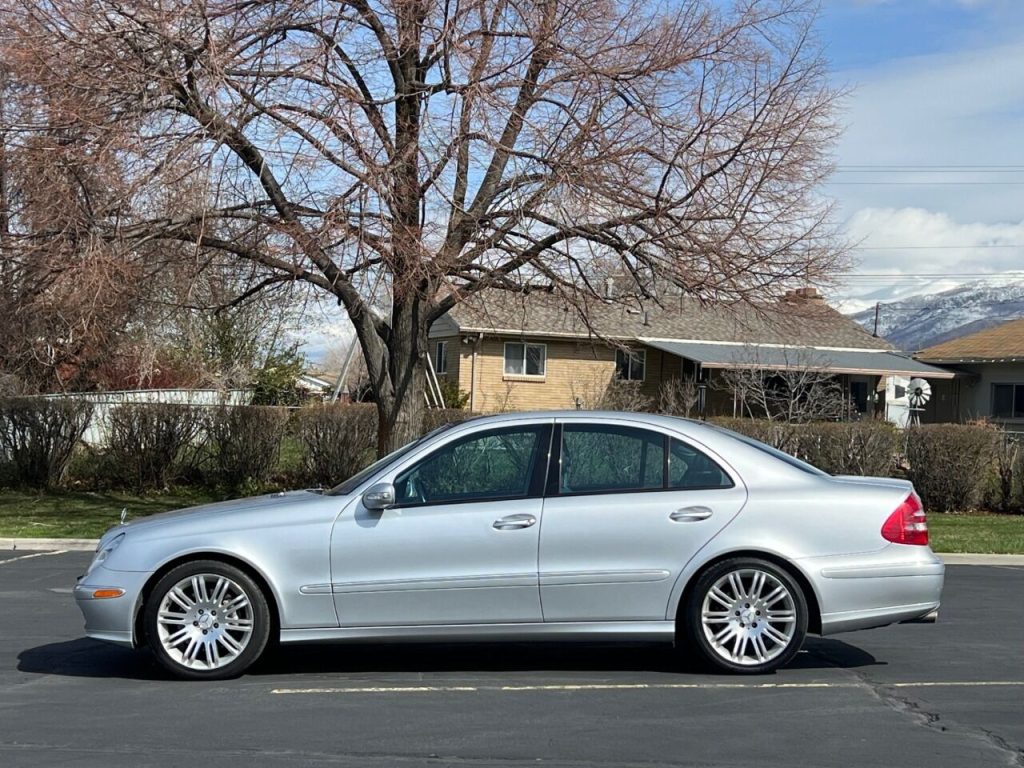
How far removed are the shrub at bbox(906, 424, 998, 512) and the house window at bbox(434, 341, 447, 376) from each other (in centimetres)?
1855

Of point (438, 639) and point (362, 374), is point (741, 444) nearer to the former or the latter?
point (438, 639)

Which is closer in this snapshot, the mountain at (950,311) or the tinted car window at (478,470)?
the tinted car window at (478,470)

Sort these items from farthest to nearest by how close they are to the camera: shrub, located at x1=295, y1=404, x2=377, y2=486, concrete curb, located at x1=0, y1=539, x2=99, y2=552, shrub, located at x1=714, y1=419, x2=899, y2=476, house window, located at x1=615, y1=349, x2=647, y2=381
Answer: house window, located at x1=615, y1=349, x2=647, y2=381, shrub, located at x1=295, y1=404, x2=377, y2=486, shrub, located at x1=714, y1=419, x2=899, y2=476, concrete curb, located at x1=0, y1=539, x2=99, y2=552

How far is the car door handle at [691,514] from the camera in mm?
7109

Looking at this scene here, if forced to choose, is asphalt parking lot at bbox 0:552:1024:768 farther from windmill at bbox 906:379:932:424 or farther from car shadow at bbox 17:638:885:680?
windmill at bbox 906:379:932:424

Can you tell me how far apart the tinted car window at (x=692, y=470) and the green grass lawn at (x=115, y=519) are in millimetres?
8330

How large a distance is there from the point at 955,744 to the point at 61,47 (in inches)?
465

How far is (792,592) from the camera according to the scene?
7.10 metres

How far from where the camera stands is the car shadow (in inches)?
293

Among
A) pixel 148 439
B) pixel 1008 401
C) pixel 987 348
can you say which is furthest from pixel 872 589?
pixel 987 348

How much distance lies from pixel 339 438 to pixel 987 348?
24.5m

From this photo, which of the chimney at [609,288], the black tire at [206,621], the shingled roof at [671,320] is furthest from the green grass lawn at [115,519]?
the black tire at [206,621]

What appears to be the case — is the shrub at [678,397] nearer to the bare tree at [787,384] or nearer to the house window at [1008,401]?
the bare tree at [787,384]

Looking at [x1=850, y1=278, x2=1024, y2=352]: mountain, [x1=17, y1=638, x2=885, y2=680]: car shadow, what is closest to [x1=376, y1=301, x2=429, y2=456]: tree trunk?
[x1=17, y1=638, x2=885, y2=680]: car shadow
